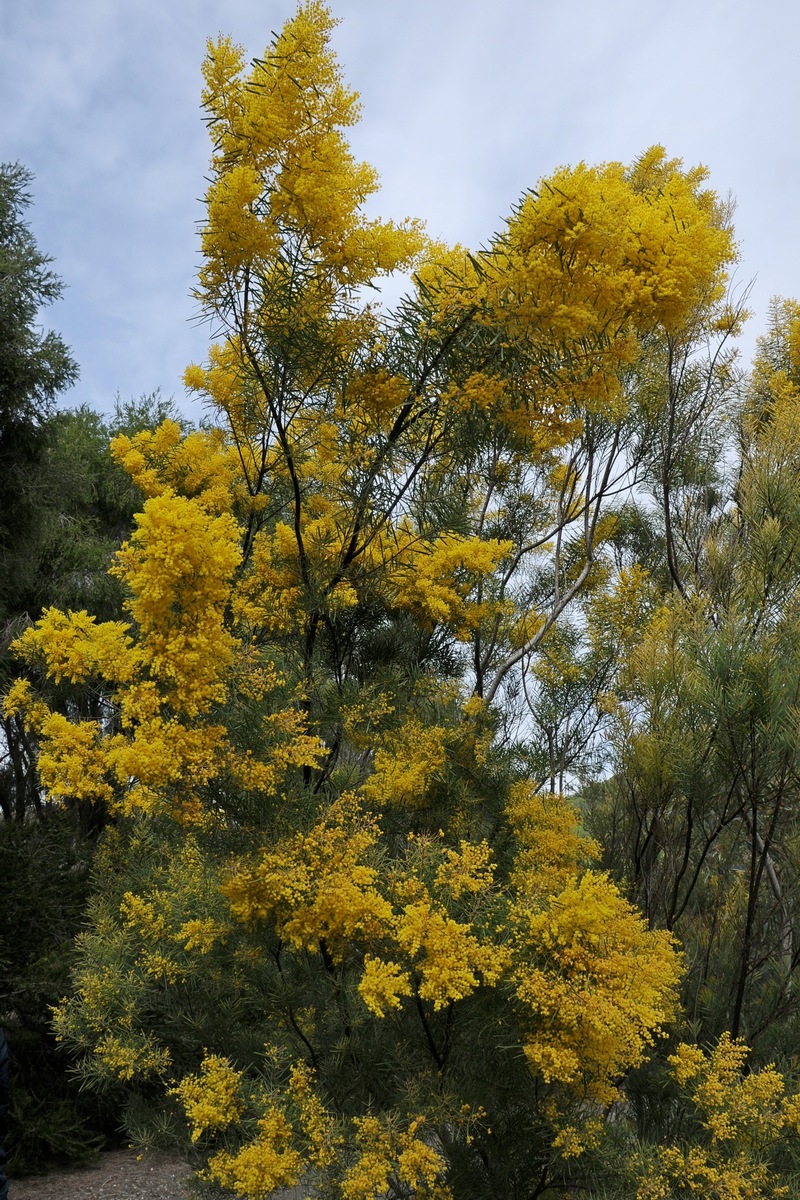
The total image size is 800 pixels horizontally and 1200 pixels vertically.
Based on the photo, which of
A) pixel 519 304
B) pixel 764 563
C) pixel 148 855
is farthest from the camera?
pixel 148 855

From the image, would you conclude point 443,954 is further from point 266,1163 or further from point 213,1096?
point 213,1096

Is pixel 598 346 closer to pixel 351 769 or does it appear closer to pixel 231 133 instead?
pixel 231 133

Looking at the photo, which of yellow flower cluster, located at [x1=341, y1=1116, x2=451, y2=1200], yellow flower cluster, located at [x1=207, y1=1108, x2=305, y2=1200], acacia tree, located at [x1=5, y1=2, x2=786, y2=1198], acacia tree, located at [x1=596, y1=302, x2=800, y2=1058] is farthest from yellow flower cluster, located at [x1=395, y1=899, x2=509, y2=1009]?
acacia tree, located at [x1=596, y1=302, x2=800, y2=1058]

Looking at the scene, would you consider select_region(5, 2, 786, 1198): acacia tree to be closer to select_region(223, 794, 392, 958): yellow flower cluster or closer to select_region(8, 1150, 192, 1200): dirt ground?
select_region(223, 794, 392, 958): yellow flower cluster

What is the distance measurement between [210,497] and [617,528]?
170 inches

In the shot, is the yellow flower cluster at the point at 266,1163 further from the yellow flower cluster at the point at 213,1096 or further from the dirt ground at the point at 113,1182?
the dirt ground at the point at 113,1182

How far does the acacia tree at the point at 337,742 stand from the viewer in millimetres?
2723

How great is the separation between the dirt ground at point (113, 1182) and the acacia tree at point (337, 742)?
2.59 m

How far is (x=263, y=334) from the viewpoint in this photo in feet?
11.2

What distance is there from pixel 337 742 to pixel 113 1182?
5002mm

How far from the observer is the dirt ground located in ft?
20.9

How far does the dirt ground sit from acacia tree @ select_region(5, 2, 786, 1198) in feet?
8.50

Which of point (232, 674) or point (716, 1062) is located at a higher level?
point (232, 674)

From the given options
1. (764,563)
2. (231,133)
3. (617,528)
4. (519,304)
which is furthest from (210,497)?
(617,528)
